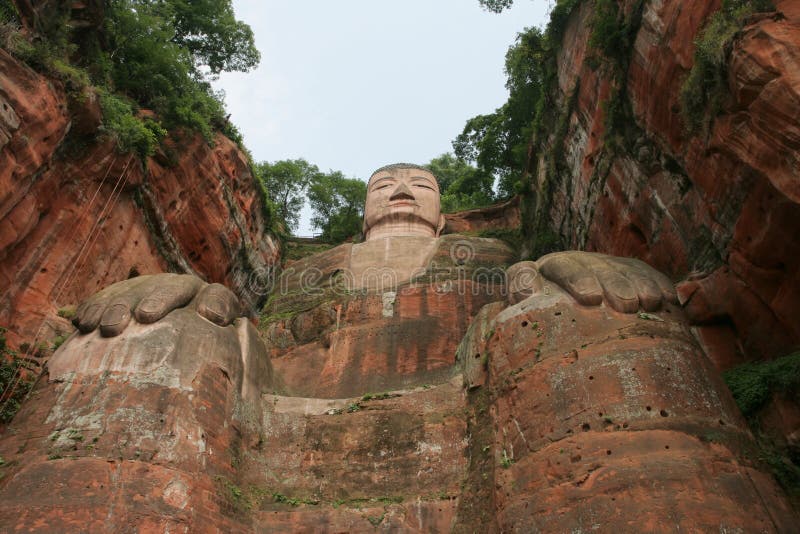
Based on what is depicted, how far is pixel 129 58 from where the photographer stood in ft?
51.9

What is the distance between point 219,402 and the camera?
842 centimetres

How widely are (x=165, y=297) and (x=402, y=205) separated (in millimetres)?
8680

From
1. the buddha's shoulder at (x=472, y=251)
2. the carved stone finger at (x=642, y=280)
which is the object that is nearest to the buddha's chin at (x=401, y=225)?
the buddha's shoulder at (x=472, y=251)

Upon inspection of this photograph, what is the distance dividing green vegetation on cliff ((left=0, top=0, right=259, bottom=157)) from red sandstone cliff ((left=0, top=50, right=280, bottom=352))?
1.31 ft

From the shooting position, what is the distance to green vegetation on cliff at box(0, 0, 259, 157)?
11.4m

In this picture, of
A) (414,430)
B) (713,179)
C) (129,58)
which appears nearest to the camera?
(713,179)

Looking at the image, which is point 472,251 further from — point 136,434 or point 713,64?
point 136,434

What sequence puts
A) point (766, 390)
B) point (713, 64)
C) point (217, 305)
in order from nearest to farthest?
point (713, 64) < point (766, 390) < point (217, 305)

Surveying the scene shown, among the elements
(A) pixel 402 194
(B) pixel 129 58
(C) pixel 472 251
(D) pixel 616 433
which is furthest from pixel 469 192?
(D) pixel 616 433

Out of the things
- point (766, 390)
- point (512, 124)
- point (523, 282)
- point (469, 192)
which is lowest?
point (766, 390)

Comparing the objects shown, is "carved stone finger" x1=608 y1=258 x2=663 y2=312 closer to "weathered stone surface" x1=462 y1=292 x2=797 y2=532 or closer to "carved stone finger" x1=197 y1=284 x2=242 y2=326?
"weathered stone surface" x1=462 y1=292 x2=797 y2=532

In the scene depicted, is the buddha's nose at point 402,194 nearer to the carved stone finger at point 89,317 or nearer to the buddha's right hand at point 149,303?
the buddha's right hand at point 149,303

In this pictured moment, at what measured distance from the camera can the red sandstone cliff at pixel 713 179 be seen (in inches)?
270

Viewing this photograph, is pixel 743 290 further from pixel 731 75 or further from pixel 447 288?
pixel 447 288
